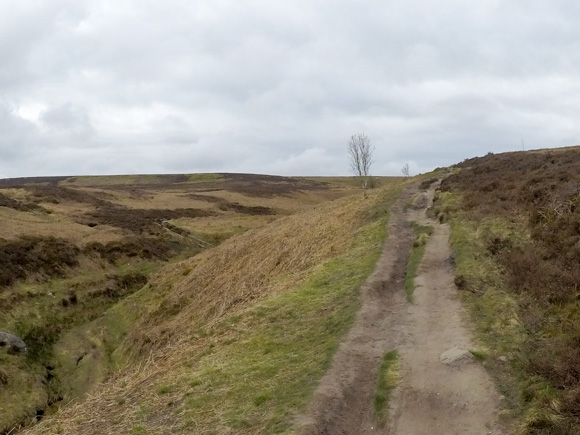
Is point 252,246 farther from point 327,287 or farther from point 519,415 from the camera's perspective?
point 519,415

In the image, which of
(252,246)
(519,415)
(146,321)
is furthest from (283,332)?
(252,246)

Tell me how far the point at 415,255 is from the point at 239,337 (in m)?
10.4

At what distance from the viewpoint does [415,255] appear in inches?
1003

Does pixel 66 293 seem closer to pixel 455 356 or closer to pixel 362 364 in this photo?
pixel 362 364

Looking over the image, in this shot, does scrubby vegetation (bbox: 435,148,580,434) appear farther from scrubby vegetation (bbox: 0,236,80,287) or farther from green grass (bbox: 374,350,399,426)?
scrubby vegetation (bbox: 0,236,80,287)

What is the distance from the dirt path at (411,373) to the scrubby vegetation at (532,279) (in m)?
0.81

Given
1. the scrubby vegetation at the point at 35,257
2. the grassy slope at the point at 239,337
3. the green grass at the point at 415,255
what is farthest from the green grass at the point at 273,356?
the scrubby vegetation at the point at 35,257

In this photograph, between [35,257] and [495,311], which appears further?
[35,257]

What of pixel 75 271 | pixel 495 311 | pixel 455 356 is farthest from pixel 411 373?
pixel 75 271

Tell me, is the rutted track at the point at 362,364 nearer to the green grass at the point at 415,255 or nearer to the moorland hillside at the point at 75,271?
the green grass at the point at 415,255

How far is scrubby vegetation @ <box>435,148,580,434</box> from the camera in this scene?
1131 centimetres

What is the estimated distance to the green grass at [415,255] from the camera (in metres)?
20.8

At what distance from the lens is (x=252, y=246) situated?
39.0m

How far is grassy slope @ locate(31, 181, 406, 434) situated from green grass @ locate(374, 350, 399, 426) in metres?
1.60
